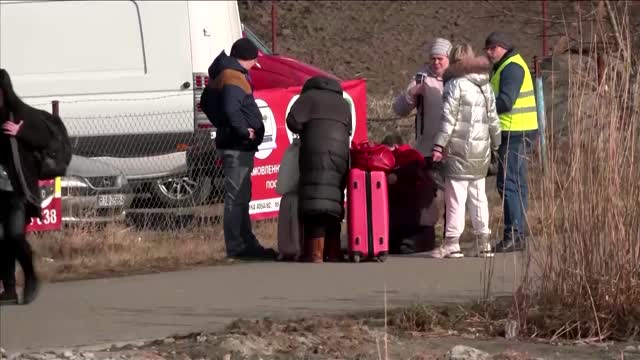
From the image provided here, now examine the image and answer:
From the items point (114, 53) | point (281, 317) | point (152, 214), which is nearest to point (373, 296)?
point (281, 317)

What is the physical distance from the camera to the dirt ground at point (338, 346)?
7320mm

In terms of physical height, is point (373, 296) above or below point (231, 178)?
below

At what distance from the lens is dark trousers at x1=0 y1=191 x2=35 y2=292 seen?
30.3 ft

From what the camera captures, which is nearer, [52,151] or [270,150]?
[52,151]

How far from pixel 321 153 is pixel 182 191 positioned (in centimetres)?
312

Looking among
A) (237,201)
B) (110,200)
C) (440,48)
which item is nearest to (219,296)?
(237,201)

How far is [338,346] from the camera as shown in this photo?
24.5ft

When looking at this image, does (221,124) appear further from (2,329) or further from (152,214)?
(2,329)

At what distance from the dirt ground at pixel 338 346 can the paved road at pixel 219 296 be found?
16.7 inches

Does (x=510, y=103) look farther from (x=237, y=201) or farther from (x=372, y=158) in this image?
(x=237, y=201)

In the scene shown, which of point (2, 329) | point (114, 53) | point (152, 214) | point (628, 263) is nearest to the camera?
point (628, 263)

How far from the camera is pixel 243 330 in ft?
25.7

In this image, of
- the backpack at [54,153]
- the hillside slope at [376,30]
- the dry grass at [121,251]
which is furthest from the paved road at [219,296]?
the hillside slope at [376,30]

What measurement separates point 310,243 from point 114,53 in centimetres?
408
